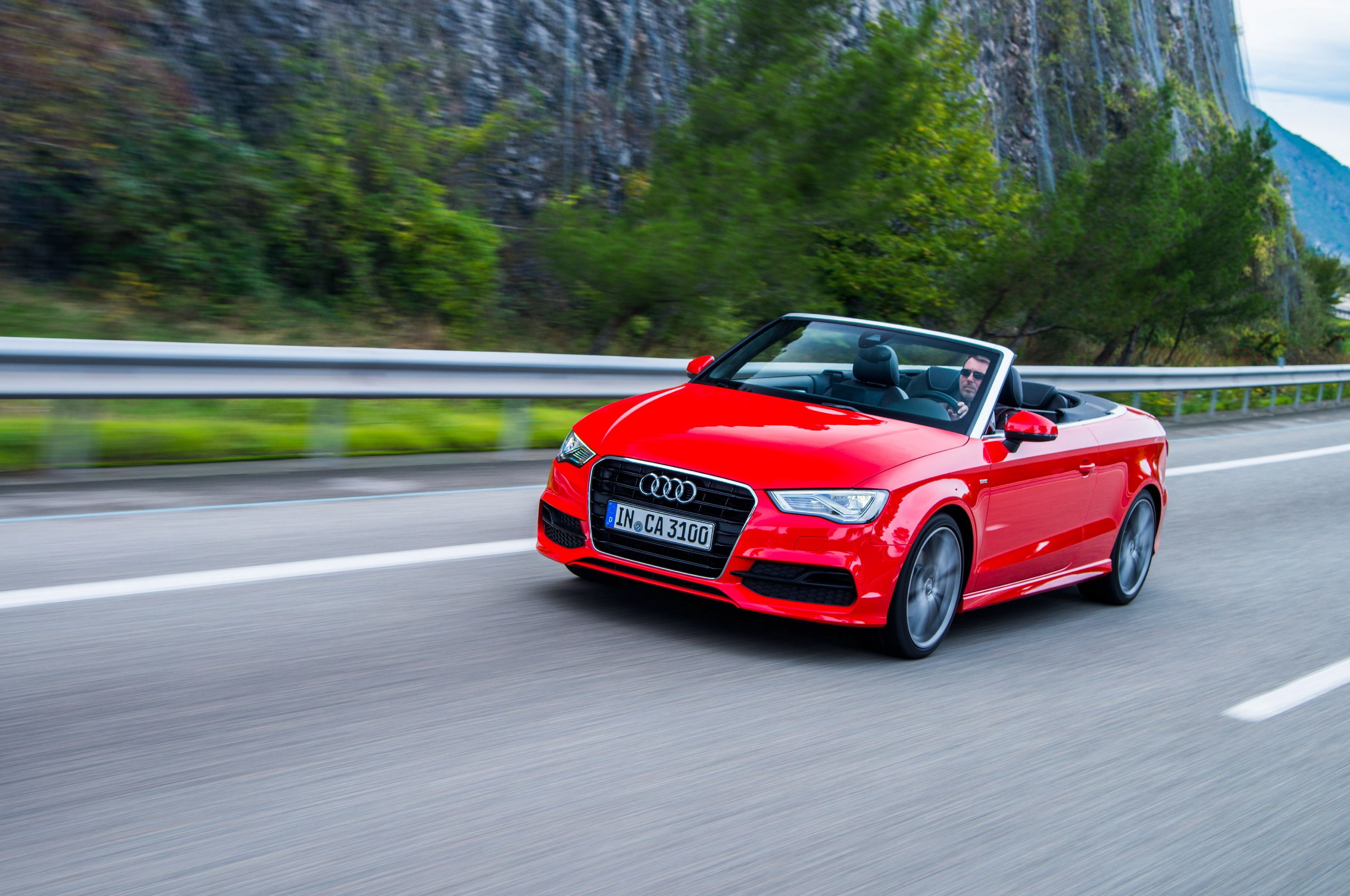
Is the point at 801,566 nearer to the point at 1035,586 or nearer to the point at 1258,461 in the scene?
the point at 1035,586

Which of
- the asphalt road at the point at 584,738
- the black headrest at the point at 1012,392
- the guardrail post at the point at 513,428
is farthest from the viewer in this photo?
the guardrail post at the point at 513,428

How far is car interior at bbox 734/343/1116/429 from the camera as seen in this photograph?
6.39 meters

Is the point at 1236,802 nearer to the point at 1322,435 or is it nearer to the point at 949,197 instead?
the point at 1322,435

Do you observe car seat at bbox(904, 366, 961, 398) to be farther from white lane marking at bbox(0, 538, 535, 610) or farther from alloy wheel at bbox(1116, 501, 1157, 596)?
white lane marking at bbox(0, 538, 535, 610)

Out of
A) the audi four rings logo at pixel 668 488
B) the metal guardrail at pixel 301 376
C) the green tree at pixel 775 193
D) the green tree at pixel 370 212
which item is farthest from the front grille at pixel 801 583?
the green tree at pixel 775 193

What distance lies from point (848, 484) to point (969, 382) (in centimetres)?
141

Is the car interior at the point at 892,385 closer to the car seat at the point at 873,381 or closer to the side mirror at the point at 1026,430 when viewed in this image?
the car seat at the point at 873,381

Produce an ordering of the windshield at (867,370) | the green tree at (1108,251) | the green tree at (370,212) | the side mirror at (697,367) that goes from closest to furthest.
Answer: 1. the windshield at (867,370)
2. the side mirror at (697,367)
3. the green tree at (370,212)
4. the green tree at (1108,251)

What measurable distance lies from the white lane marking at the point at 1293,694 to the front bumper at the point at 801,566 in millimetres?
1560

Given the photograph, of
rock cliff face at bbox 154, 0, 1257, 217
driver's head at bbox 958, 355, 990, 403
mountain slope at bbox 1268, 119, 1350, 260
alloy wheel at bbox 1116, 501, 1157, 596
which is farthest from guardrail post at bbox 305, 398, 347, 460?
mountain slope at bbox 1268, 119, 1350, 260

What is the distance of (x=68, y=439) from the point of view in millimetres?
8250

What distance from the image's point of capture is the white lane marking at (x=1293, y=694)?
555 cm

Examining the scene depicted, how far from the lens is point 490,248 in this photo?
17.2 m

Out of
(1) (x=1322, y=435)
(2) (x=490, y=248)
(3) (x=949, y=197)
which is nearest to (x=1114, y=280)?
(3) (x=949, y=197)
